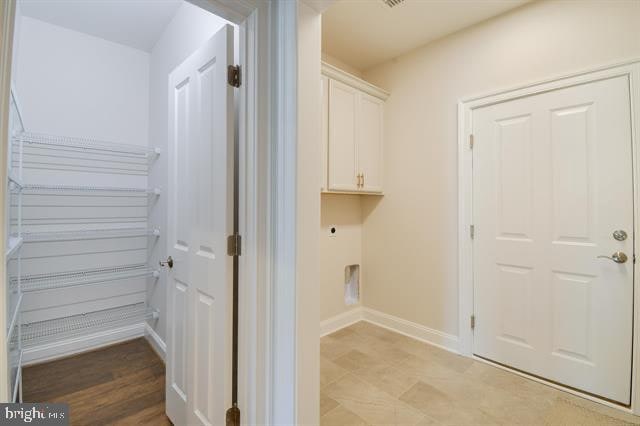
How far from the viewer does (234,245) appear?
1329 millimetres

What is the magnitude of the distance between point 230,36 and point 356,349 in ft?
8.28

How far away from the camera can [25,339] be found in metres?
2.26

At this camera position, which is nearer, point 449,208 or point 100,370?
point 100,370

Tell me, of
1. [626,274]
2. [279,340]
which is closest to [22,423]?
[279,340]

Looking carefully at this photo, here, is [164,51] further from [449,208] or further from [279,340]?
[449,208]

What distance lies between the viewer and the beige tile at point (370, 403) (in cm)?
173

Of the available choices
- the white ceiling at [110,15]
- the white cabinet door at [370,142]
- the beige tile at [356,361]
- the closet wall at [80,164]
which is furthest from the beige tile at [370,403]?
the white ceiling at [110,15]

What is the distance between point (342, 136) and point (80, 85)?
238 cm

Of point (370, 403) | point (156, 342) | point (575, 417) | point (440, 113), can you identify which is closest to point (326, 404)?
point (370, 403)

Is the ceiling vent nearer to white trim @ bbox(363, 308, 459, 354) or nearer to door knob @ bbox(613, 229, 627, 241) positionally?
door knob @ bbox(613, 229, 627, 241)

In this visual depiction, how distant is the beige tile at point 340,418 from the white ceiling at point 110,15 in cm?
308

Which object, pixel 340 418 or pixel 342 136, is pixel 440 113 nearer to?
pixel 342 136

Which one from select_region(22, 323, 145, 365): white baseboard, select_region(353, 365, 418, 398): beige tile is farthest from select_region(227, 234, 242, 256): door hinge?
select_region(22, 323, 145, 365): white baseboard

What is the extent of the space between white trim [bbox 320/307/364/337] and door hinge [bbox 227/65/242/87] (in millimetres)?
2326
